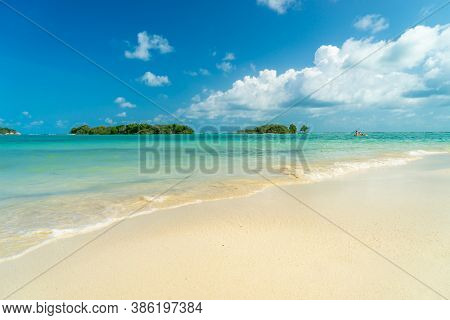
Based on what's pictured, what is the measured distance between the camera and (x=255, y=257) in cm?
302

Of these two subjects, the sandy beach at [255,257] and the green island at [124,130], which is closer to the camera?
the sandy beach at [255,257]

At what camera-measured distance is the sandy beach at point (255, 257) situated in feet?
8.07

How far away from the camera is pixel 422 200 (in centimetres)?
527

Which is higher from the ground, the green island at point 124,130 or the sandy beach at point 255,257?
the green island at point 124,130

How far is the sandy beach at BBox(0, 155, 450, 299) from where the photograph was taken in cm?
246

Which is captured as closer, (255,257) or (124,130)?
(255,257)

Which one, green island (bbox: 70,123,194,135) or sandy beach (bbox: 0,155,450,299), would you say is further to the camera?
green island (bbox: 70,123,194,135)
